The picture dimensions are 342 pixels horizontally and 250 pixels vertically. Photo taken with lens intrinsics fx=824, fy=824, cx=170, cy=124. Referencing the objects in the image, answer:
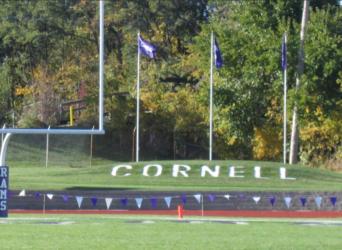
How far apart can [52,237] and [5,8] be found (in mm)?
43928

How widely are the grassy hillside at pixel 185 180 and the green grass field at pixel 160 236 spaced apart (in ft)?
29.6

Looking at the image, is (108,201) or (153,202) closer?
(108,201)

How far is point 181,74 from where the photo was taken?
176ft

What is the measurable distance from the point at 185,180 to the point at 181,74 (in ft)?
77.9

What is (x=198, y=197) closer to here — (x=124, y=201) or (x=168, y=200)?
(x=168, y=200)

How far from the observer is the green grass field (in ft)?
43.2

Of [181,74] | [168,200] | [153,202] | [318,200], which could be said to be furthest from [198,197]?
[181,74]

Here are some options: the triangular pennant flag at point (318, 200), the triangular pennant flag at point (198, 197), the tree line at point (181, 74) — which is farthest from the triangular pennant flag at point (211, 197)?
the tree line at point (181, 74)

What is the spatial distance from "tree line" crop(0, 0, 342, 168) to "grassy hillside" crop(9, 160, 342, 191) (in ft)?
28.3

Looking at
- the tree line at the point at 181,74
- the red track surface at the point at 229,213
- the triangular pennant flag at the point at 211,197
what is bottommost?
the red track surface at the point at 229,213

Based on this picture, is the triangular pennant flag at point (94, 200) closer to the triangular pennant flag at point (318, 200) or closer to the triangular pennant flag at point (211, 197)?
the triangular pennant flag at point (211, 197)

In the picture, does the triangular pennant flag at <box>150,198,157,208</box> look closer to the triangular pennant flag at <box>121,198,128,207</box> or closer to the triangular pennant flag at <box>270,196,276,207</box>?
the triangular pennant flag at <box>121,198,128,207</box>

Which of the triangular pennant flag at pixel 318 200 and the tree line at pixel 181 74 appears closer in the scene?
the triangular pennant flag at pixel 318 200

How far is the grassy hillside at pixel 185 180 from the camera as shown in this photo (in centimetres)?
Answer: 2823
